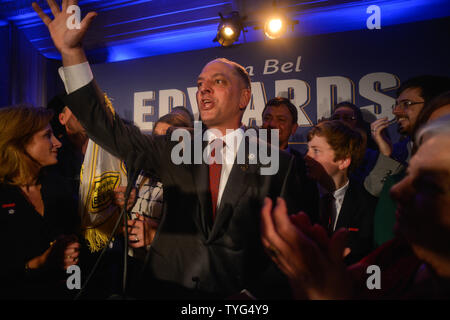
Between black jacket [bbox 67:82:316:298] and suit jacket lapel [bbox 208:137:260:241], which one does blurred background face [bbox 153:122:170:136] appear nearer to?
black jacket [bbox 67:82:316:298]

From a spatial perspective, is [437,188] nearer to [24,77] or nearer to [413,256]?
[413,256]

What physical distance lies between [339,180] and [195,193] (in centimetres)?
142

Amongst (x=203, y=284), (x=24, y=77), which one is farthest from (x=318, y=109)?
(x=24, y=77)

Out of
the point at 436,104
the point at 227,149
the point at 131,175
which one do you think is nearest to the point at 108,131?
the point at 131,175

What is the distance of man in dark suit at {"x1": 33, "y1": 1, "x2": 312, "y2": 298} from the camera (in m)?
1.11

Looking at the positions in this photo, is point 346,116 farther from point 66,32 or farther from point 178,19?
point 66,32

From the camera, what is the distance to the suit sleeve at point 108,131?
1.10 m

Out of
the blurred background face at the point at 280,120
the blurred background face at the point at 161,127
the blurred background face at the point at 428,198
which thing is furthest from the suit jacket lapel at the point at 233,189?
the blurred background face at the point at 280,120

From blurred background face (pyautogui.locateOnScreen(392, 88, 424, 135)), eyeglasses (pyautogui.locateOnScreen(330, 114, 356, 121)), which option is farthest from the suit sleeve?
eyeglasses (pyautogui.locateOnScreen(330, 114, 356, 121))

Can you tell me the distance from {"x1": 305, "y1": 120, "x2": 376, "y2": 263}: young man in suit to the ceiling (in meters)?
2.41

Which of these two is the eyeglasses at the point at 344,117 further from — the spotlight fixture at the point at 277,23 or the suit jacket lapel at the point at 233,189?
the suit jacket lapel at the point at 233,189

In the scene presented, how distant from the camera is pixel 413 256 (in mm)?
747

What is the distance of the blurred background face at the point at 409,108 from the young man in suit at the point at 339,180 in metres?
0.40

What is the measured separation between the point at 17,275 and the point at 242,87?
1626 mm
